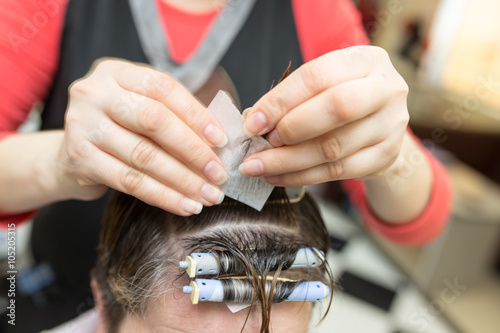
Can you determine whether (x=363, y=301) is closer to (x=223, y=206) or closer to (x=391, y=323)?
(x=391, y=323)

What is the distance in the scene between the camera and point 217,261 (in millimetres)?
698

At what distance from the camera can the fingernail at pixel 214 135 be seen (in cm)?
64

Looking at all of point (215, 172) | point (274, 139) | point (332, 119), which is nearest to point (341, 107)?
point (332, 119)

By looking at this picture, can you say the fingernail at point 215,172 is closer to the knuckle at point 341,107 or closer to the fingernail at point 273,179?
the fingernail at point 273,179

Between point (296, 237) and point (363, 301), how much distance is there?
1980 millimetres

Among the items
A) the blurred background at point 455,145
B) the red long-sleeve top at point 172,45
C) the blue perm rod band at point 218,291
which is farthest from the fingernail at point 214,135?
the blurred background at point 455,145

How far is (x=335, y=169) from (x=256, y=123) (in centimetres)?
17

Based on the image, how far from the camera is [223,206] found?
0.80m

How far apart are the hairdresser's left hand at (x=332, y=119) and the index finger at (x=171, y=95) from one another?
2.5 inches

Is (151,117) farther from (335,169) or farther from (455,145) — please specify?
(455,145)

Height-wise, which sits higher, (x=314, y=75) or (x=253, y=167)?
(x=314, y=75)

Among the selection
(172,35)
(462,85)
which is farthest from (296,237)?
(462,85)

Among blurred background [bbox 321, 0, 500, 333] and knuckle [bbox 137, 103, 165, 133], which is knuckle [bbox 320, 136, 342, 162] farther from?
A: blurred background [bbox 321, 0, 500, 333]

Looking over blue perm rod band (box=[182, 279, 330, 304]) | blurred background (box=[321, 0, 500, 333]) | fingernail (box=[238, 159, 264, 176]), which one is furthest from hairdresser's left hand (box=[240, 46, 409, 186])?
blurred background (box=[321, 0, 500, 333])
